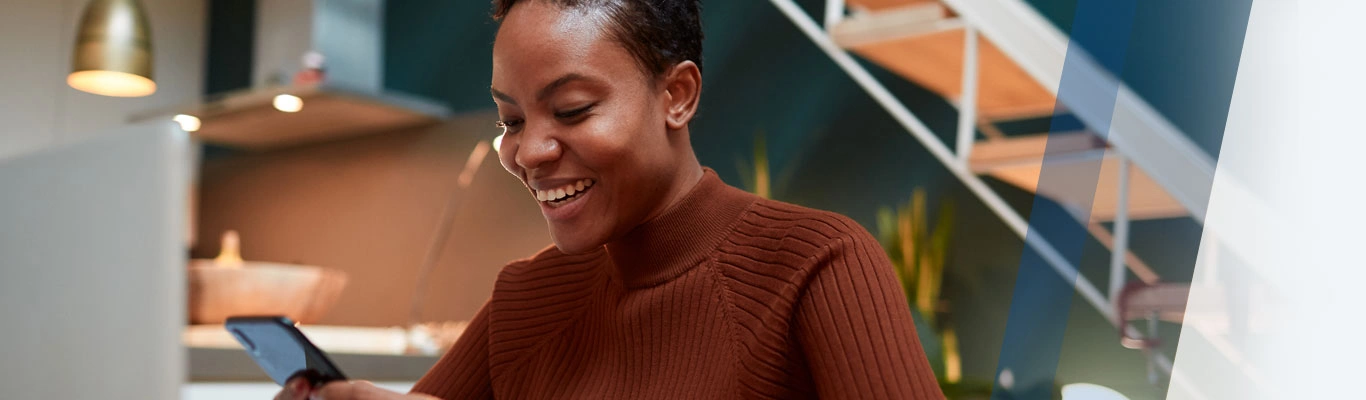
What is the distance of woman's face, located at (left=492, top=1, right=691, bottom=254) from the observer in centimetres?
74

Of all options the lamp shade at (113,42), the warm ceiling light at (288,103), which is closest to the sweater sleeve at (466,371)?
the lamp shade at (113,42)

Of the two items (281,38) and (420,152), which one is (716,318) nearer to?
(420,152)

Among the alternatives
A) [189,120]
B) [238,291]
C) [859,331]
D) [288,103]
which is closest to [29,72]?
[189,120]

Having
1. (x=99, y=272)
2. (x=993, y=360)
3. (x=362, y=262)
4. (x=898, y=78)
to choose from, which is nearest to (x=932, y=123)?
(x=898, y=78)

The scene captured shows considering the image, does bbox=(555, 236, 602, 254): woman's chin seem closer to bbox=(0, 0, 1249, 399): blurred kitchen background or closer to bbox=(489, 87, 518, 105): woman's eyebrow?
bbox=(489, 87, 518, 105): woman's eyebrow

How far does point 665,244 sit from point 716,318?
0.07m

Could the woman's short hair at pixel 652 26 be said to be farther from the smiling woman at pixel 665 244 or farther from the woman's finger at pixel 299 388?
the woman's finger at pixel 299 388

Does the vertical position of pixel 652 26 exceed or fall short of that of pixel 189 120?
it falls short

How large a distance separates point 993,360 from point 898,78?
2.59ft

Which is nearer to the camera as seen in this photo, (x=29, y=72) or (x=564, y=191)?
(x=564, y=191)
